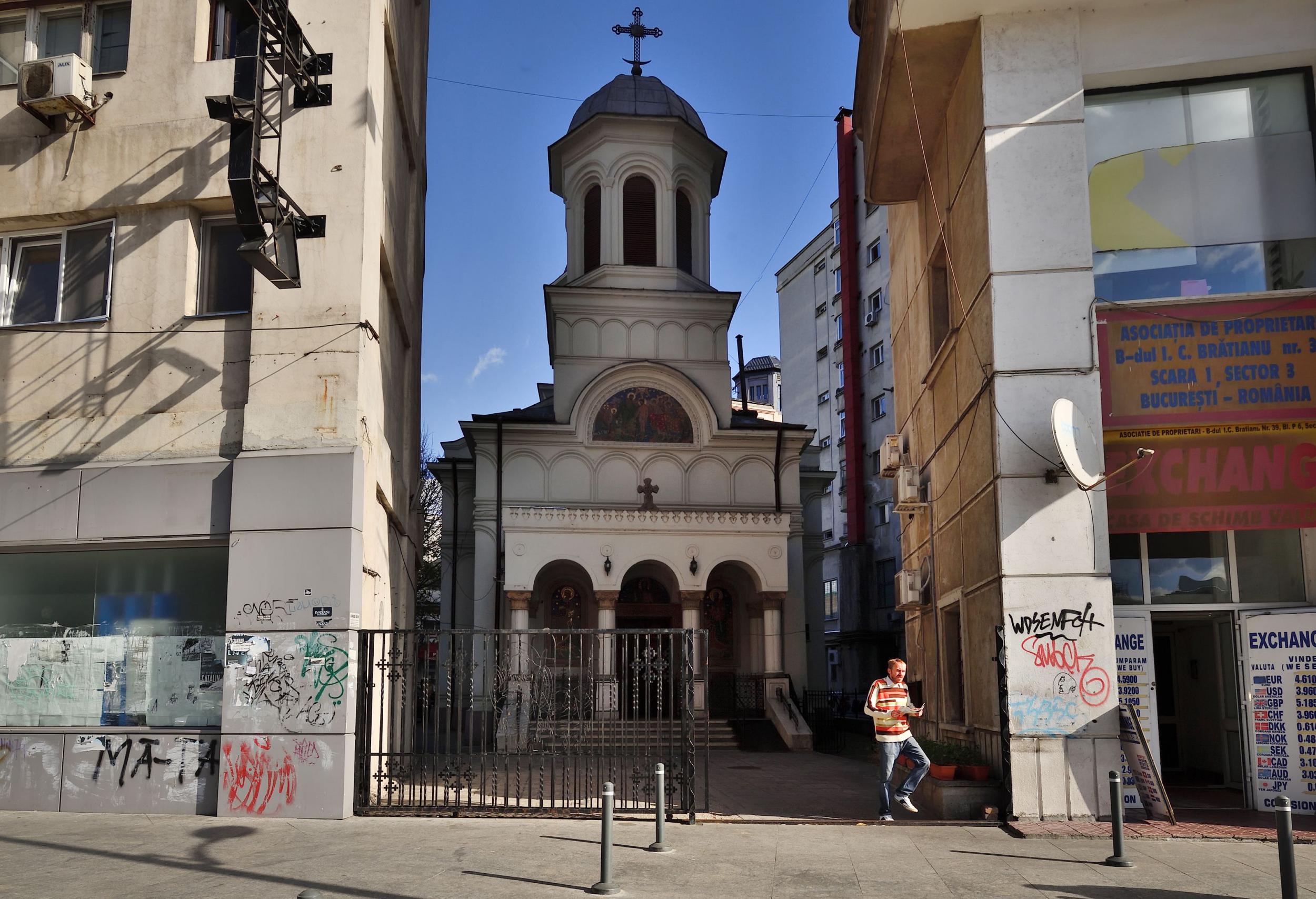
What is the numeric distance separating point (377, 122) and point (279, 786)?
8.63 meters

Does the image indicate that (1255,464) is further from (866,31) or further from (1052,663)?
(866,31)

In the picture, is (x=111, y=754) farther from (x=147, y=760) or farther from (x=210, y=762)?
(x=210, y=762)

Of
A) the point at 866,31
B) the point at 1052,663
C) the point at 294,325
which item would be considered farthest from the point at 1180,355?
the point at 294,325

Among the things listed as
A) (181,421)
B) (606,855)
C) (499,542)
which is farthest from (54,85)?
(499,542)

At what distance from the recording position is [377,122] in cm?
1545

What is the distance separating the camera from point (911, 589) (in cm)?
1870

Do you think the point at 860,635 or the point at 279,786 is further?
the point at 860,635

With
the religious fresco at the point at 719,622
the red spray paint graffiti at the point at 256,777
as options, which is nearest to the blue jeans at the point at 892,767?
the red spray paint graffiti at the point at 256,777

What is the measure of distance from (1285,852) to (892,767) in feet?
19.9

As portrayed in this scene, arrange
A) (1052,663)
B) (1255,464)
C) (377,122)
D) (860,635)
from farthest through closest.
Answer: (860,635) < (377,122) < (1255,464) < (1052,663)

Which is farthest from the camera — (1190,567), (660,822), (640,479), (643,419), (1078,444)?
(643,419)

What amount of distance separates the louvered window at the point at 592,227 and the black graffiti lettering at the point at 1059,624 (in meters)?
23.9

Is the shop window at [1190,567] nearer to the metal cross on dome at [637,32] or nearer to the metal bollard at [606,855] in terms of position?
the metal bollard at [606,855]

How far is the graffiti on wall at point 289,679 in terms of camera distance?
43.2 ft
